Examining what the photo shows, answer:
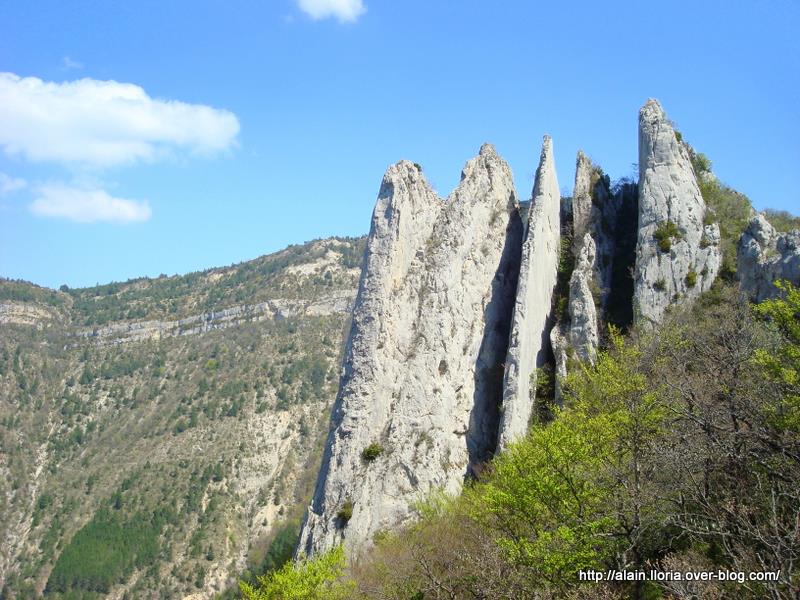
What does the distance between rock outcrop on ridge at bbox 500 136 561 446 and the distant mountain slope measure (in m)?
56.8

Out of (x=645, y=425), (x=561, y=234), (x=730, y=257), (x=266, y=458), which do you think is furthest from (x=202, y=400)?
(x=645, y=425)

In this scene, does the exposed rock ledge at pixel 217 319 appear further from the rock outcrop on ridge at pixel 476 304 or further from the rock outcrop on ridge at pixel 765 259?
the rock outcrop on ridge at pixel 765 259

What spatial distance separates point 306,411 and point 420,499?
74.7 m

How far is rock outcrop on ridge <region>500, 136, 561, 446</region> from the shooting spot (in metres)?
30.2

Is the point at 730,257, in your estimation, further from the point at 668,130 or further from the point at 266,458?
the point at 266,458

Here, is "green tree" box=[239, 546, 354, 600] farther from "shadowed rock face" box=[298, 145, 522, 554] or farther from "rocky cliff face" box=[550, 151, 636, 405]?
"rocky cliff face" box=[550, 151, 636, 405]

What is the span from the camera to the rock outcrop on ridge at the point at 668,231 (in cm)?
3080

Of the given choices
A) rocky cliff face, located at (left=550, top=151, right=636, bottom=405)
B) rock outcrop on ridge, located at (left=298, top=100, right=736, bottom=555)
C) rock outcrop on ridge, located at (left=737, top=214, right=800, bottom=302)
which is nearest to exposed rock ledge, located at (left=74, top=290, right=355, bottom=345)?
rocky cliff face, located at (left=550, top=151, right=636, bottom=405)

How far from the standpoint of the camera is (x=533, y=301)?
106 ft

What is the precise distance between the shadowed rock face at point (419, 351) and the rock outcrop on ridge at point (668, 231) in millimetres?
6363

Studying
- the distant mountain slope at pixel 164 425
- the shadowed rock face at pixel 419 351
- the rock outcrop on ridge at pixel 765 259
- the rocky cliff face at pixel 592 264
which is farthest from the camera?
the distant mountain slope at pixel 164 425

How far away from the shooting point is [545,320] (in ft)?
111

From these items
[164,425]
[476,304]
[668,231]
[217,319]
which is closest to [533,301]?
[476,304]

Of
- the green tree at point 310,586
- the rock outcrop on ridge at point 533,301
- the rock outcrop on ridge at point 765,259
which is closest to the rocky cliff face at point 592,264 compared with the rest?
the rock outcrop on ridge at point 533,301
